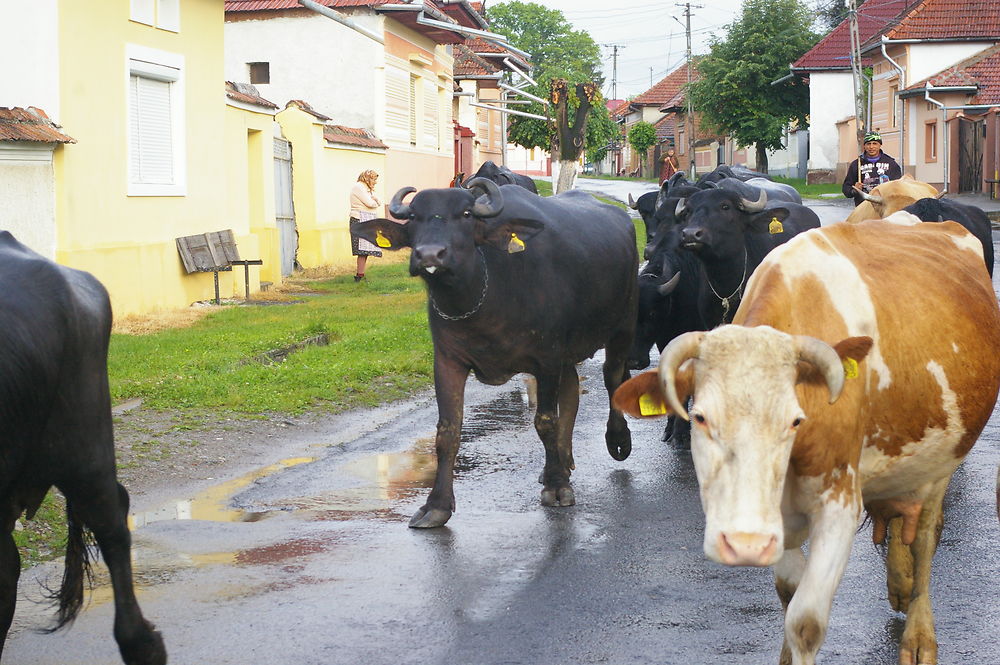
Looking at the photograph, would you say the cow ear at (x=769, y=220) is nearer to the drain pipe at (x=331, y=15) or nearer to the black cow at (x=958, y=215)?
the black cow at (x=958, y=215)

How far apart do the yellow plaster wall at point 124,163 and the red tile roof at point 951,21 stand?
33.5m

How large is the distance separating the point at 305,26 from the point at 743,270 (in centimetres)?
1923

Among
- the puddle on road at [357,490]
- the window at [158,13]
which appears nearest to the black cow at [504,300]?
the puddle on road at [357,490]

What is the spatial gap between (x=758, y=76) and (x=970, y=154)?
63.4 ft

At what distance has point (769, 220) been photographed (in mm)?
9133

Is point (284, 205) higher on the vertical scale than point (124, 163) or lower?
lower

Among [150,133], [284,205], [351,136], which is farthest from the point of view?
[351,136]

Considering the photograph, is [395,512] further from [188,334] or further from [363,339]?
[188,334]

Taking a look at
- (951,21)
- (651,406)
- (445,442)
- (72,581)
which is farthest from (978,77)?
(72,581)

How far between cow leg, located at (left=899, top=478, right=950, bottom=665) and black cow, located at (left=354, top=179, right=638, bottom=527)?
251 cm

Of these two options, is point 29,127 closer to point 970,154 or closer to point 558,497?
point 558,497

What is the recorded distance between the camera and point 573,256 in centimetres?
809

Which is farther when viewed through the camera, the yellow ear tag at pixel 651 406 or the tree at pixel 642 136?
the tree at pixel 642 136

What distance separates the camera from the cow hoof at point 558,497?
744cm
